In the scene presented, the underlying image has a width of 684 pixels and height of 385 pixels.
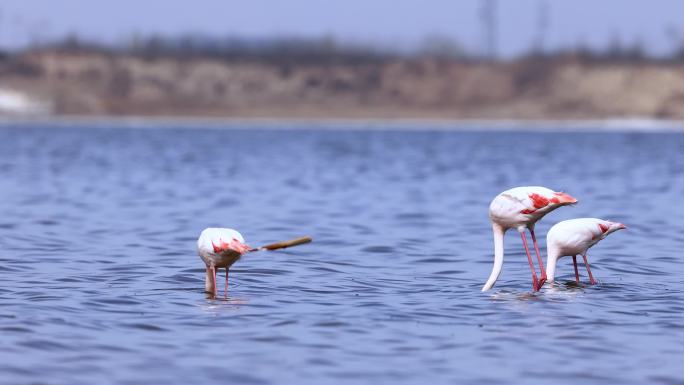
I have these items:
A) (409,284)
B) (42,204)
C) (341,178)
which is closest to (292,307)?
(409,284)

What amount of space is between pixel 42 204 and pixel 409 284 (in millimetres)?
Answer: 14005

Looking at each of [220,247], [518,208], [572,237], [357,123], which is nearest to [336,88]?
[357,123]

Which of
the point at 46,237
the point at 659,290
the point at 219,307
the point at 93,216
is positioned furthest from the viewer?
the point at 93,216

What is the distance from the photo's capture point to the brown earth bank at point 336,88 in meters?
156

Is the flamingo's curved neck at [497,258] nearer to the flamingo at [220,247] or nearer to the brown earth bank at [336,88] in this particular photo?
the flamingo at [220,247]

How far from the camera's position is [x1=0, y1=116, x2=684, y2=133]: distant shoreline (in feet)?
480

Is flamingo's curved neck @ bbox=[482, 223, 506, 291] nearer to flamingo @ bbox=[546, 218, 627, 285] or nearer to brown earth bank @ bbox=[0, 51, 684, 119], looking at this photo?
flamingo @ bbox=[546, 218, 627, 285]

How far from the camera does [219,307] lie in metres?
12.2

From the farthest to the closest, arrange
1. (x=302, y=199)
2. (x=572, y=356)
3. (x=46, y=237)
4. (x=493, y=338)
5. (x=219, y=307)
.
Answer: (x=302, y=199), (x=46, y=237), (x=219, y=307), (x=493, y=338), (x=572, y=356)

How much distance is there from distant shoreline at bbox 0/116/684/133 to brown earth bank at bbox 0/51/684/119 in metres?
1.04

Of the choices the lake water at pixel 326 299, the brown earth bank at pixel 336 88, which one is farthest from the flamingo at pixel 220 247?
the brown earth bank at pixel 336 88

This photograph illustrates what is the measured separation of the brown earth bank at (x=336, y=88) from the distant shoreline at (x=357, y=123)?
1.04m

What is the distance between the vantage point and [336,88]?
544 feet

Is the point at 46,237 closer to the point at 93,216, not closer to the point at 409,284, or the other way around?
the point at 93,216
